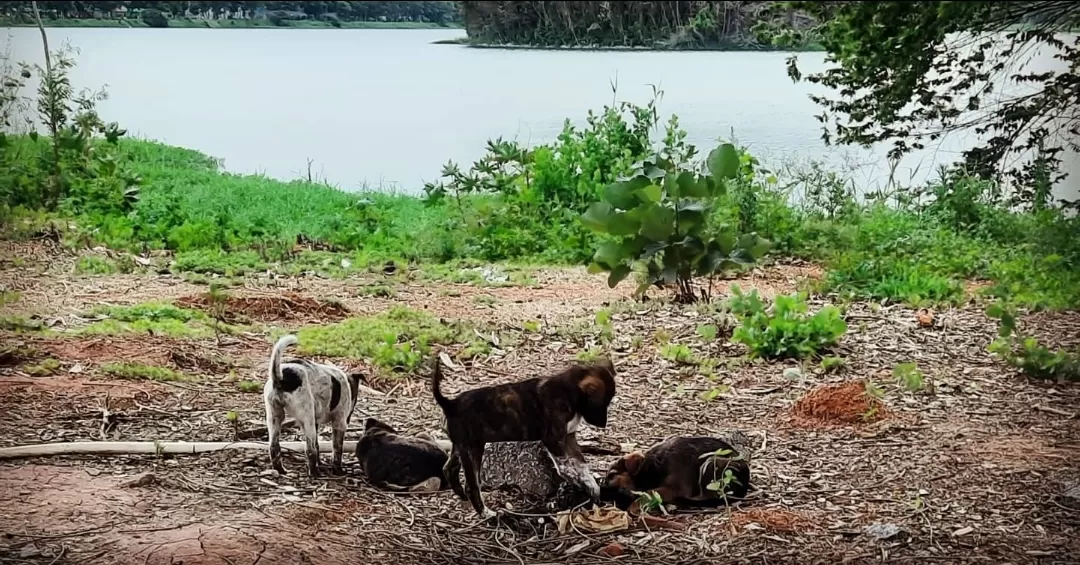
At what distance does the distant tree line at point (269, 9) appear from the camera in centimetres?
253

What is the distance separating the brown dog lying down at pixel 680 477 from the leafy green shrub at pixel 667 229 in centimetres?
142

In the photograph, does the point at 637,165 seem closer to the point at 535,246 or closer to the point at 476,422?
the point at 535,246

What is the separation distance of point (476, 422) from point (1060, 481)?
138 cm

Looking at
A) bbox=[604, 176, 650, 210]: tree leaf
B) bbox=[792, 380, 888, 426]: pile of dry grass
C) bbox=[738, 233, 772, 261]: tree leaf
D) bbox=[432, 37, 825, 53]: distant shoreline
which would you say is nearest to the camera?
bbox=[432, 37, 825, 53]: distant shoreline

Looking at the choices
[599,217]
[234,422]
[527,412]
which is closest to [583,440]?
[527,412]

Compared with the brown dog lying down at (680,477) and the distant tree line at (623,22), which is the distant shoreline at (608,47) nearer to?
the distant tree line at (623,22)

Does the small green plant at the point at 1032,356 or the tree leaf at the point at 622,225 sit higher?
the tree leaf at the point at 622,225

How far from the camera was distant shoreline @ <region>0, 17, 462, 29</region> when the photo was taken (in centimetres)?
254

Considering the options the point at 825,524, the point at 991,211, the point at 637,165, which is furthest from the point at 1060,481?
the point at 637,165

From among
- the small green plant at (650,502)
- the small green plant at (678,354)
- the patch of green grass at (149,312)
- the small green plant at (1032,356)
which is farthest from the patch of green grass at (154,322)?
the small green plant at (1032,356)

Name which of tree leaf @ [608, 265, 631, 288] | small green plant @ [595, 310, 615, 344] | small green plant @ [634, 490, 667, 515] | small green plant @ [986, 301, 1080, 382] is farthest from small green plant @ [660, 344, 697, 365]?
small green plant @ [634, 490, 667, 515]

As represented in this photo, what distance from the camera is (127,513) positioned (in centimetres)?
268

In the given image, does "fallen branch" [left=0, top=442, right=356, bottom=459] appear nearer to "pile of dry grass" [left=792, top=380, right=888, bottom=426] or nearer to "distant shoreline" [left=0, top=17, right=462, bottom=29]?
"distant shoreline" [left=0, top=17, right=462, bottom=29]

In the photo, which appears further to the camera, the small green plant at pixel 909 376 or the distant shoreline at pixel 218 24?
the small green plant at pixel 909 376
